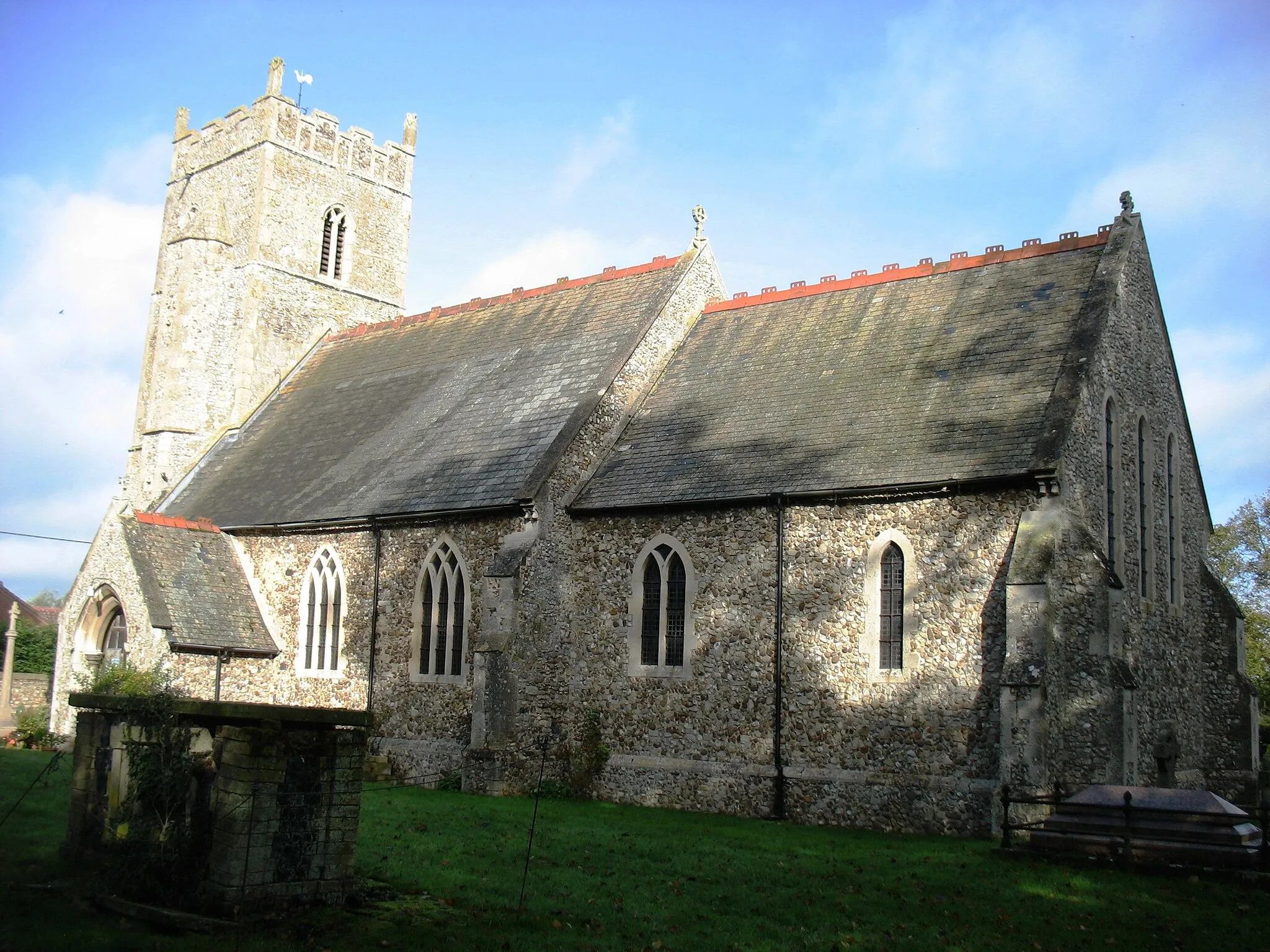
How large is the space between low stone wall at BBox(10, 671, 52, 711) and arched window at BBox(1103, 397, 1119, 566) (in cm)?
2644

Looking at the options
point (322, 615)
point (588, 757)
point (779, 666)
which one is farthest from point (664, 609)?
point (322, 615)

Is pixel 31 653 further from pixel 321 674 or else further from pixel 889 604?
pixel 889 604

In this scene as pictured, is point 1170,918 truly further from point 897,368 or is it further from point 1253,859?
point 897,368

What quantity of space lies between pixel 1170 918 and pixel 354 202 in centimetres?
3098

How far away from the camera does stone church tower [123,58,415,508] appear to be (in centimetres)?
3195

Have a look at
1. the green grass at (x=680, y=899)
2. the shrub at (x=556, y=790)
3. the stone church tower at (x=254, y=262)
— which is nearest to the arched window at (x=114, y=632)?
the stone church tower at (x=254, y=262)

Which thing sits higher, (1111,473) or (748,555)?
(1111,473)

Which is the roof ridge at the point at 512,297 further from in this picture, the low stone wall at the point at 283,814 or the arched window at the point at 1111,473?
the low stone wall at the point at 283,814

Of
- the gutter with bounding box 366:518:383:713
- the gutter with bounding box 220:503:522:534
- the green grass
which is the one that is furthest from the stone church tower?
the green grass

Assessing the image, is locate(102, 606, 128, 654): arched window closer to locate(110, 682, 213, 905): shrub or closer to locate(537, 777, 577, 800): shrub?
locate(537, 777, 577, 800): shrub

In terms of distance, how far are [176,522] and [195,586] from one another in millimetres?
2110

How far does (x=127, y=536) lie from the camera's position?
24.3m

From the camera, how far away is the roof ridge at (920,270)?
68.6 feet

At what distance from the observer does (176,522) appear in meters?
25.8
